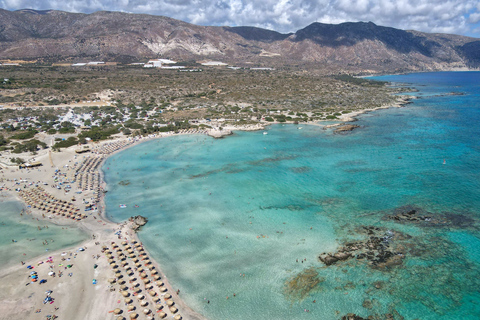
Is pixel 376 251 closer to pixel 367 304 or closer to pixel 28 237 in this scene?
pixel 367 304

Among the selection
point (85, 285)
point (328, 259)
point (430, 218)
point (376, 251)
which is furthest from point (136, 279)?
point (430, 218)

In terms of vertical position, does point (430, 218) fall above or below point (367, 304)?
above

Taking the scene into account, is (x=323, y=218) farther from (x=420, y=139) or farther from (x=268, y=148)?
(x=420, y=139)

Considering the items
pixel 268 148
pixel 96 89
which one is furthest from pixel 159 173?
pixel 96 89

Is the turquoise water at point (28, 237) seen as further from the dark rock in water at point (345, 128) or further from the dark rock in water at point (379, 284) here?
the dark rock in water at point (345, 128)

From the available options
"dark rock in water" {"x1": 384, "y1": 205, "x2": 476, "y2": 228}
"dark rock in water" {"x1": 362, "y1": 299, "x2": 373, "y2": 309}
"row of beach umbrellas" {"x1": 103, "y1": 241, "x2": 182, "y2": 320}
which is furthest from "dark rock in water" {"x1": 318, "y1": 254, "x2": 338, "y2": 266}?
"row of beach umbrellas" {"x1": 103, "y1": 241, "x2": 182, "y2": 320}

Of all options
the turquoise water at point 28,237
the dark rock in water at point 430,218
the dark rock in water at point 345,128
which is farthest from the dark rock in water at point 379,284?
the dark rock in water at point 345,128
